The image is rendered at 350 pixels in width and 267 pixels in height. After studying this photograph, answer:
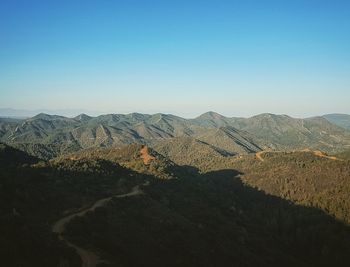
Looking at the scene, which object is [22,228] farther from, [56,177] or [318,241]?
[318,241]

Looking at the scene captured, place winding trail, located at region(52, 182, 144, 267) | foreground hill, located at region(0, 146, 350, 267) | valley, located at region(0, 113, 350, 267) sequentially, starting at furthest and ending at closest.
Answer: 1. valley, located at region(0, 113, 350, 267)
2. foreground hill, located at region(0, 146, 350, 267)
3. winding trail, located at region(52, 182, 144, 267)

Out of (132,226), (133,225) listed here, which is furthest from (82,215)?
(133,225)

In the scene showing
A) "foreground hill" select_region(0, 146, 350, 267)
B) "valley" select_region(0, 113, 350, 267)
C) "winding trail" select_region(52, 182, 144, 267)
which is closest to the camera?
"winding trail" select_region(52, 182, 144, 267)

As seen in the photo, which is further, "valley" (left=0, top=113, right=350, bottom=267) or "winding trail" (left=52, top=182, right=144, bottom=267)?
"valley" (left=0, top=113, right=350, bottom=267)

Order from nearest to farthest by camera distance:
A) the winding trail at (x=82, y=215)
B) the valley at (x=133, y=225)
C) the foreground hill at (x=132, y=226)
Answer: the winding trail at (x=82, y=215)
the foreground hill at (x=132, y=226)
the valley at (x=133, y=225)

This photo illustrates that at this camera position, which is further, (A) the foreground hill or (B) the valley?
(B) the valley

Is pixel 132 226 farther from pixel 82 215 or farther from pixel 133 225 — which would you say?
pixel 82 215

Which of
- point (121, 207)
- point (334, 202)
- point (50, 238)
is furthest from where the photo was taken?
point (334, 202)

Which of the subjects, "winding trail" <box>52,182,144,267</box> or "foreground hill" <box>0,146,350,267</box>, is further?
"foreground hill" <box>0,146,350,267</box>

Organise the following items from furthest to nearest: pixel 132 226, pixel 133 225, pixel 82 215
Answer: pixel 133 225
pixel 132 226
pixel 82 215

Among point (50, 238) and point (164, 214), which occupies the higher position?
point (50, 238)

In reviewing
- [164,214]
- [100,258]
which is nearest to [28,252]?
[100,258]
